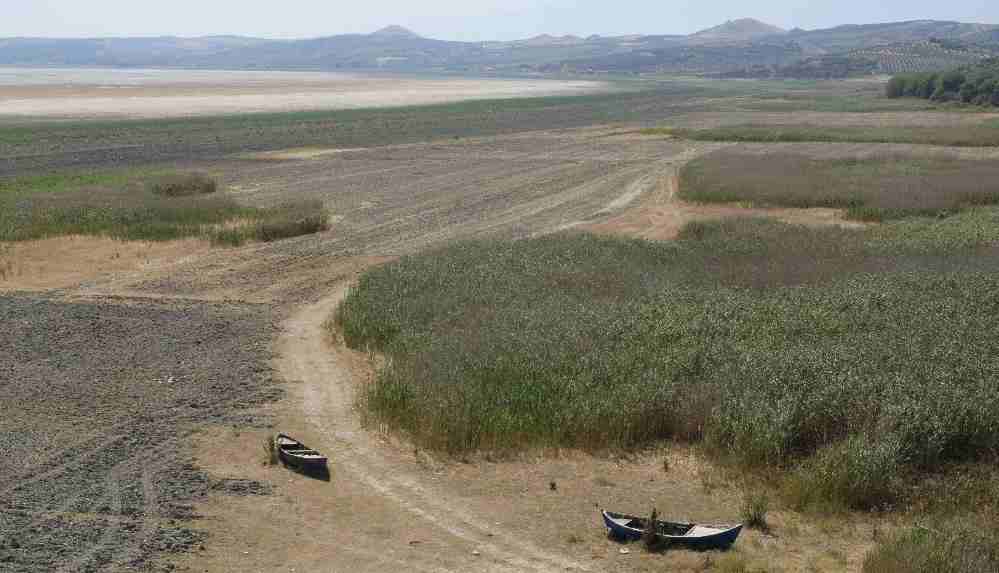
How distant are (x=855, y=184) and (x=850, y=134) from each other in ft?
97.1

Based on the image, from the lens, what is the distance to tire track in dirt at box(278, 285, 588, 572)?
11.1 m

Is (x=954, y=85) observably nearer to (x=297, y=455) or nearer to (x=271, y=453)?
(x=271, y=453)

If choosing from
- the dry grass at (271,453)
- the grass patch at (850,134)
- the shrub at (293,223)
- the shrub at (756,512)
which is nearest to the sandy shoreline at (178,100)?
the grass patch at (850,134)

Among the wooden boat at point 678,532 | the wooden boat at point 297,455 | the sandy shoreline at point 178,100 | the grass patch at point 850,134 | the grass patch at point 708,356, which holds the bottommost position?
the grass patch at point 850,134

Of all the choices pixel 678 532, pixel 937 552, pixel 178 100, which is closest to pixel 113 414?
pixel 678 532

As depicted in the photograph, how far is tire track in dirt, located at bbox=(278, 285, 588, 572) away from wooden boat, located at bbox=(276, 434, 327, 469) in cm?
44

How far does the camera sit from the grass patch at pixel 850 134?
208 feet

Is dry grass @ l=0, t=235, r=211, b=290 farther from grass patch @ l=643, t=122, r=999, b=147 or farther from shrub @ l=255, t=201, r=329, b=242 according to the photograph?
grass patch @ l=643, t=122, r=999, b=147

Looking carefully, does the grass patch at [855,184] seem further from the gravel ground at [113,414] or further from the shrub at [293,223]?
the gravel ground at [113,414]

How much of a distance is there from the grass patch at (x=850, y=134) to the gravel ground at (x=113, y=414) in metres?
50.8

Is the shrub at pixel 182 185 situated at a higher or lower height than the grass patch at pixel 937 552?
higher

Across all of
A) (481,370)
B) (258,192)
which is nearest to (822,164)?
(258,192)

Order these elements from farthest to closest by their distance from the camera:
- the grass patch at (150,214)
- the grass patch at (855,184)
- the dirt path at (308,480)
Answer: the grass patch at (855,184) < the grass patch at (150,214) < the dirt path at (308,480)

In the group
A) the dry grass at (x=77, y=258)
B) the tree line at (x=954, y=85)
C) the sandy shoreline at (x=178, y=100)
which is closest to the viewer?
the dry grass at (x=77, y=258)
